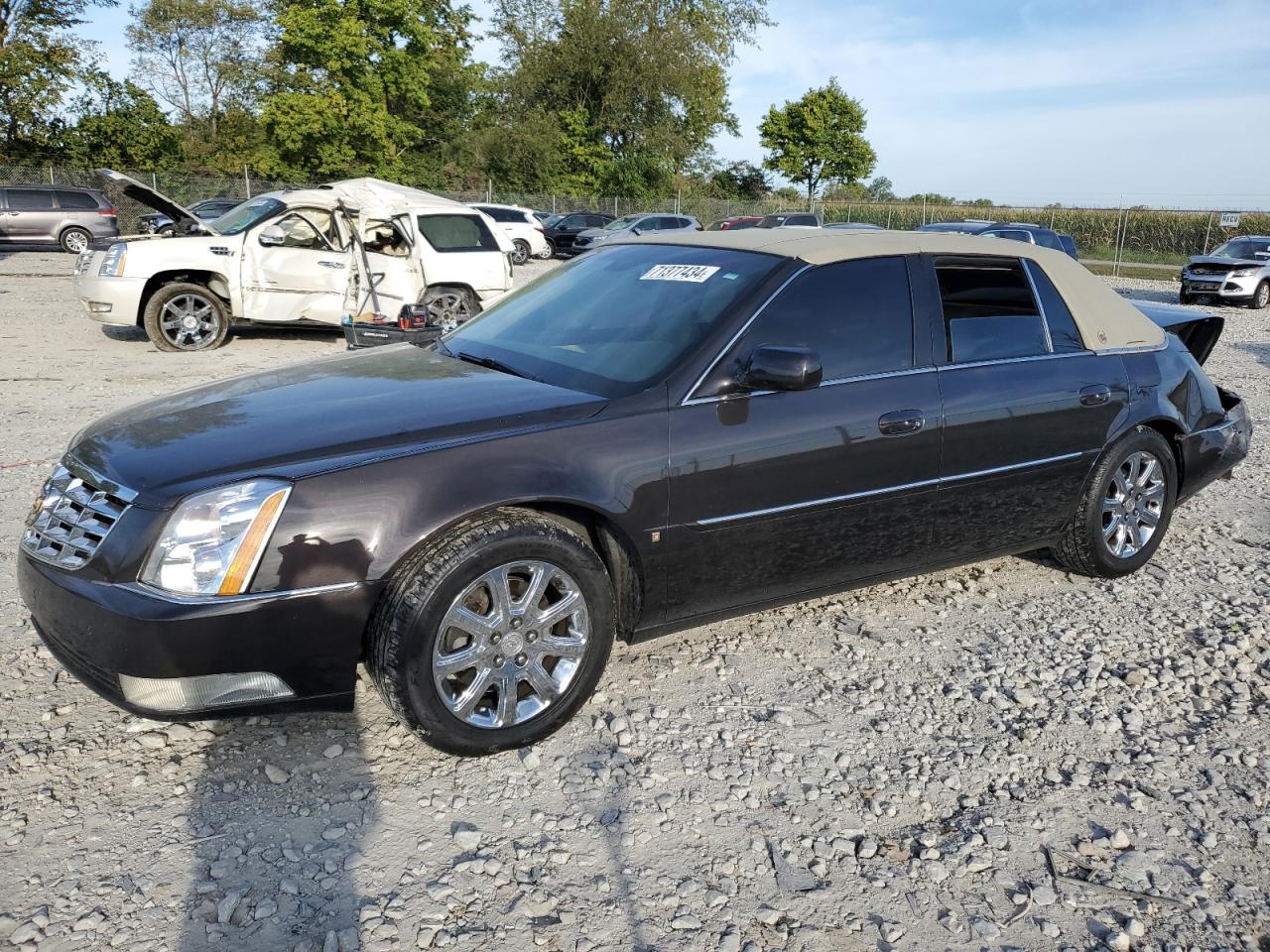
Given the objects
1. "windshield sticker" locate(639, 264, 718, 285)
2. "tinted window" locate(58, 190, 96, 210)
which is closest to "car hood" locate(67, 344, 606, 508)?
"windshield sticker" locate(639, 264, 718, 285)

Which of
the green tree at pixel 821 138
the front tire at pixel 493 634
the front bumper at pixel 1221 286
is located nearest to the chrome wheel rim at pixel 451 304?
the front tire at pixel 493 634

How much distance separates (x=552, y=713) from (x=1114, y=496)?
3056 millimetres

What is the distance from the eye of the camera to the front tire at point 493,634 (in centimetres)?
287

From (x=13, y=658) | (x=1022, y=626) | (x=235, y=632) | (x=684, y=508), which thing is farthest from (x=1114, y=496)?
(x=13, y=658)

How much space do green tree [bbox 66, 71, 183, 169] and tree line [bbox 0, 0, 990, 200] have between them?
6 cm

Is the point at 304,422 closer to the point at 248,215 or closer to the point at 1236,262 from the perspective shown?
the point at 248,215

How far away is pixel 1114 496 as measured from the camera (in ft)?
A: 15.4

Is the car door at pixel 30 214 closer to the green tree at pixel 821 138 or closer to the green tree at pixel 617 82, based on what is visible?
the green tree at pixel 617 82

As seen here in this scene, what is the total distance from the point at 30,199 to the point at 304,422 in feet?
88.5

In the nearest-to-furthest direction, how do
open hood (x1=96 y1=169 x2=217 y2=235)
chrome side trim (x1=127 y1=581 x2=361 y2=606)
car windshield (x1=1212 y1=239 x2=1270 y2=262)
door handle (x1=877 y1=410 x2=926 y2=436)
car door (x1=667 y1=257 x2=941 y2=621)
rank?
1. chrome side trim (x1=127 y1=581 x2=361 y2=606)
2. car door (x1=667 y1=257 x2=941 y2=621)
3. door handle (x1=877 y1=410 x2=926 y2=436)
4. open hood (x1=96 y1=169 x2=217 y2=235)
5. car windshield (x1=1212 y1=239 x2=1270 y2=262)

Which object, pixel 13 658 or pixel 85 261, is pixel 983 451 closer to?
pixel 13 658

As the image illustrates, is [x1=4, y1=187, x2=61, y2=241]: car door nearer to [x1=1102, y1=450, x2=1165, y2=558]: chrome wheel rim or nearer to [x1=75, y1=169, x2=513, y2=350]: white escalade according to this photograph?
[x1=75, y1=169, x2=513, y2=350]: white escalade

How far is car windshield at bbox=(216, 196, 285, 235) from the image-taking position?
1112 cm

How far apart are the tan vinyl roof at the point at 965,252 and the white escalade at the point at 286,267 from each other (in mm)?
6768
